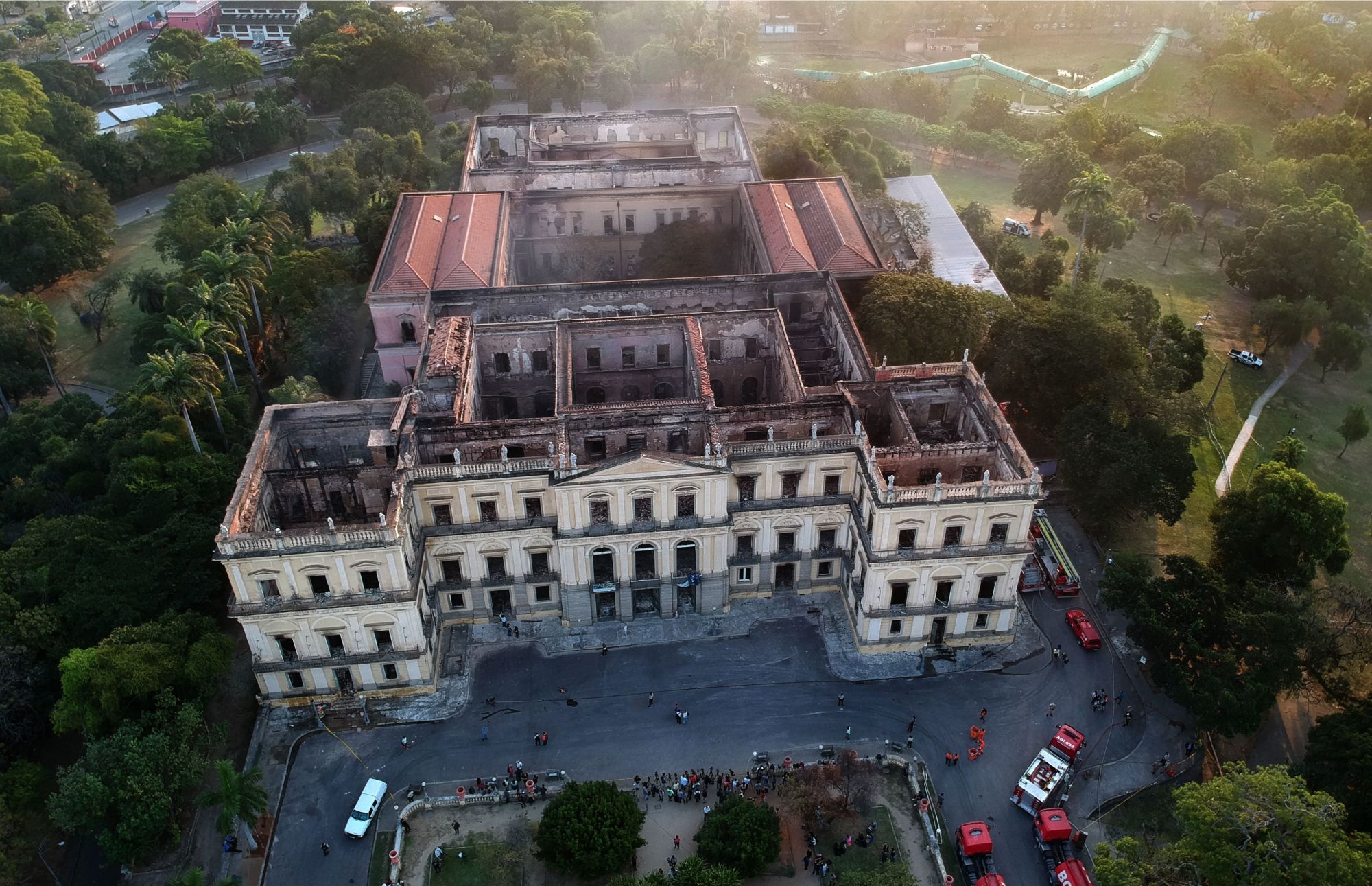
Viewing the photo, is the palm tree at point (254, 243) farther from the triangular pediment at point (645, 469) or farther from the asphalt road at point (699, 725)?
the triangular pediment at point (645, 469)

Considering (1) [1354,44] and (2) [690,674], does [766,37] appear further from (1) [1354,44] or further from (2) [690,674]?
(2) [690,674]

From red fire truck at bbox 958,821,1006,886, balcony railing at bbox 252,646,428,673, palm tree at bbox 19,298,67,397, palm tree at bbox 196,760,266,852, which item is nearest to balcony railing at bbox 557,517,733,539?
balcony railing at bbox 252,646,428,673

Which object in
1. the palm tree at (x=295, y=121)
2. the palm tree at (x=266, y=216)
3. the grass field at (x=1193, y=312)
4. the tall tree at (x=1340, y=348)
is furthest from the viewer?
the palm tree at (x=295, y=121)

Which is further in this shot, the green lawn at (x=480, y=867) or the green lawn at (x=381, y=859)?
the green lawn at (x=381, y=859)

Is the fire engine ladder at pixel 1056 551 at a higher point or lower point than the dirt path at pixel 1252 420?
higher

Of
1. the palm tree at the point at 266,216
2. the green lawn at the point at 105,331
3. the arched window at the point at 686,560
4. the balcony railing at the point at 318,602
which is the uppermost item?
the palm tree at the point at 266,216

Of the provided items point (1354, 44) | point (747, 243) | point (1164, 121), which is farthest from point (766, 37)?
point (747, 243)

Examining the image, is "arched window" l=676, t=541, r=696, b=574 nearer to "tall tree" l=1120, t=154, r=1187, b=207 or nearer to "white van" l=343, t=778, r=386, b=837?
"white van" l=343, t=778, r=386, b=837

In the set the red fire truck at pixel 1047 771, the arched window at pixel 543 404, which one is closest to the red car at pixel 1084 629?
the red fire truck at pixel 1047 771
